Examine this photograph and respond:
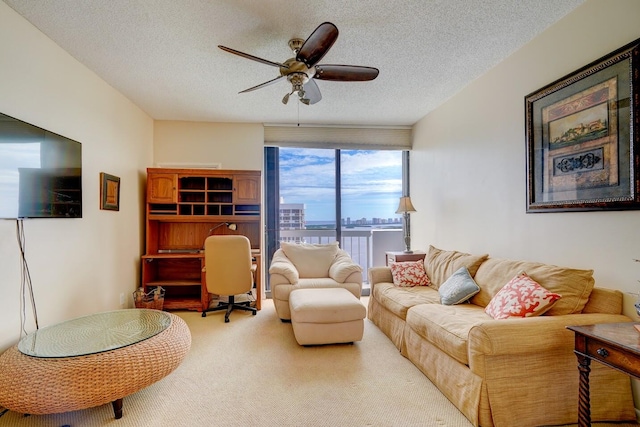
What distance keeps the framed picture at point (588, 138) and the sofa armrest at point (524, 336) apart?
787 mm

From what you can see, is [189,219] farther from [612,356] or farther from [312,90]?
[612,356]

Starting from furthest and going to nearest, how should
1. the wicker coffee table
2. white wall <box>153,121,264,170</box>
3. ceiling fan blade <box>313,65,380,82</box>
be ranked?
white wall <box>153,121,264,170</box>, ceiling fan blade <box>313,65,380,82</box>, the wicker coffee table

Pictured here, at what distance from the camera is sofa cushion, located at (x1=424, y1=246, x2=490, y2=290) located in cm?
281

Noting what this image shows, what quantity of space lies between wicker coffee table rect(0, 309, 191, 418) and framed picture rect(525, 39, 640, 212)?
287cm

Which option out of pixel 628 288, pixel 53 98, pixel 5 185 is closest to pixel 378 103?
pixel 628 288

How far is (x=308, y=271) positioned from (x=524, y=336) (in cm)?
260

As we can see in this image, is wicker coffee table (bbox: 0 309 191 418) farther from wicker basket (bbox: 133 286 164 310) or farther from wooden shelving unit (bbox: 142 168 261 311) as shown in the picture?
wooden shelving unit (bbox: 142 168 261 311)

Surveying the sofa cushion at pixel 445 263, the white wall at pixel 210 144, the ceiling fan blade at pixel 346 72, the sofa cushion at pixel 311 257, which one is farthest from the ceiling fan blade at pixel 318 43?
the white wall at pixel 210 144

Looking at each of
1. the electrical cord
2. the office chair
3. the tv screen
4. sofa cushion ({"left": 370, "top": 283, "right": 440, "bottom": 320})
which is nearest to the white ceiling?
the tv screen

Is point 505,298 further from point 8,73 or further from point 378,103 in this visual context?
point 8,73

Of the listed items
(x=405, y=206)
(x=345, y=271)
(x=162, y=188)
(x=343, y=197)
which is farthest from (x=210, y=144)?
(x=405, y=206)

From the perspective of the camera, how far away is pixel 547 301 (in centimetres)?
192

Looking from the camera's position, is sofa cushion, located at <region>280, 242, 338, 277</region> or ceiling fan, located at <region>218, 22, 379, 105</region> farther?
sofa cushion, located at <region>280, 242, 338, 277</region>

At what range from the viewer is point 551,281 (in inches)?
80.4
